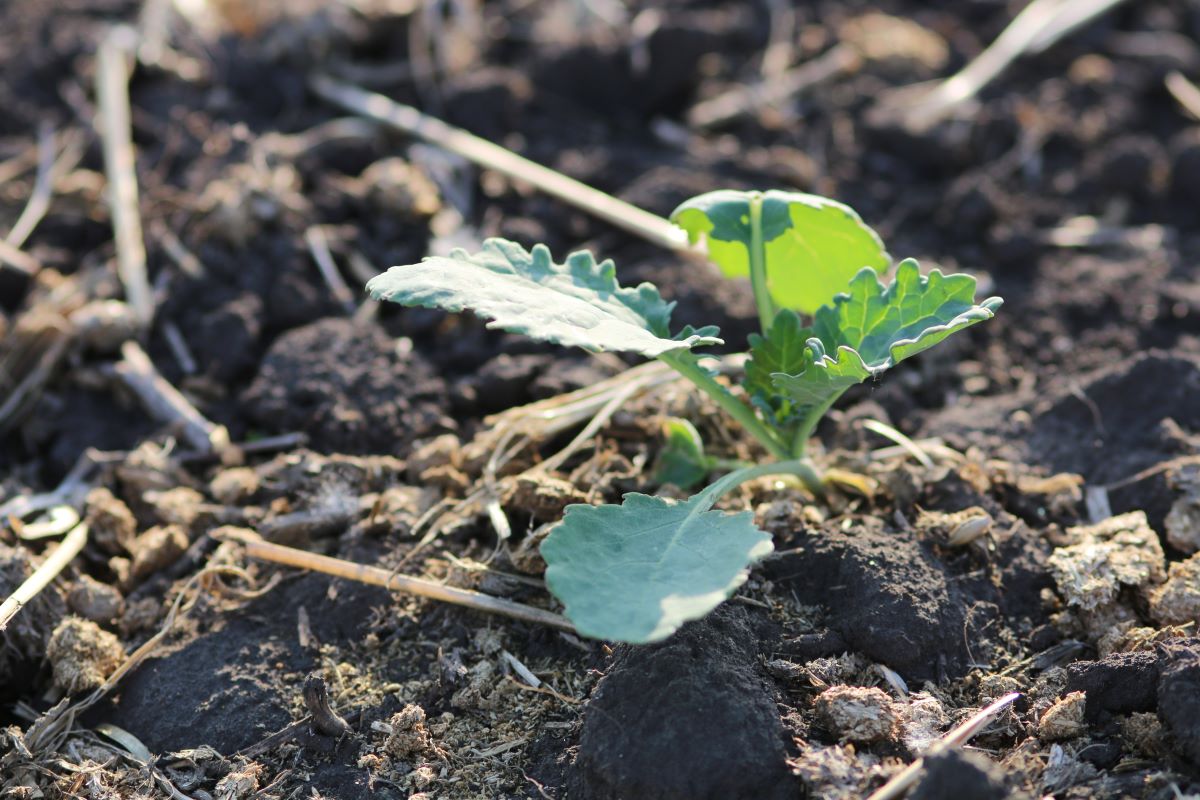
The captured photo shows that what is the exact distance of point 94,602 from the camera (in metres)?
2.12

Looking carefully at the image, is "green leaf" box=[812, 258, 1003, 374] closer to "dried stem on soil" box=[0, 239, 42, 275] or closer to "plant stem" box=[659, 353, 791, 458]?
"plant stem" box=[659, 353, 791, 458]

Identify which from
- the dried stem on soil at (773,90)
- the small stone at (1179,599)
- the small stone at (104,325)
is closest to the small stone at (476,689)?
the small stone at (1179,599)

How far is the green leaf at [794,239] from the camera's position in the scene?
84.3 inches

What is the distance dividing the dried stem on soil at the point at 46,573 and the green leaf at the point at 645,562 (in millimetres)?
1006

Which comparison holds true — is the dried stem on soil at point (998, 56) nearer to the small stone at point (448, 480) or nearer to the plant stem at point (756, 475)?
the plant stem at point (756, 475)

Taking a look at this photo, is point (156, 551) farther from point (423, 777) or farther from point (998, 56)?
point (998, 56)

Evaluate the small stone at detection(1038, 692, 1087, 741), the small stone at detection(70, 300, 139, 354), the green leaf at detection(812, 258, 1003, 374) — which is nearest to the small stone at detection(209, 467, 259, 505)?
the small stone at detection(70, 300, 139, 354)

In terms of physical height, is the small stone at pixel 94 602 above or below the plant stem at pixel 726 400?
below

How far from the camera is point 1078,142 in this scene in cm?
340

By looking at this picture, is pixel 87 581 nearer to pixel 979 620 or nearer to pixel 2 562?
pixel 2 562

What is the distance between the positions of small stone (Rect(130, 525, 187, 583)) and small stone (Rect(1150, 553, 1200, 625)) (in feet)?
5.89

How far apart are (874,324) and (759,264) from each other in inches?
10.7

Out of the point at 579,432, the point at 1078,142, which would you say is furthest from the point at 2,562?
the point at 1078,142

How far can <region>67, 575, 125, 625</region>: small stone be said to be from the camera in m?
2.12
